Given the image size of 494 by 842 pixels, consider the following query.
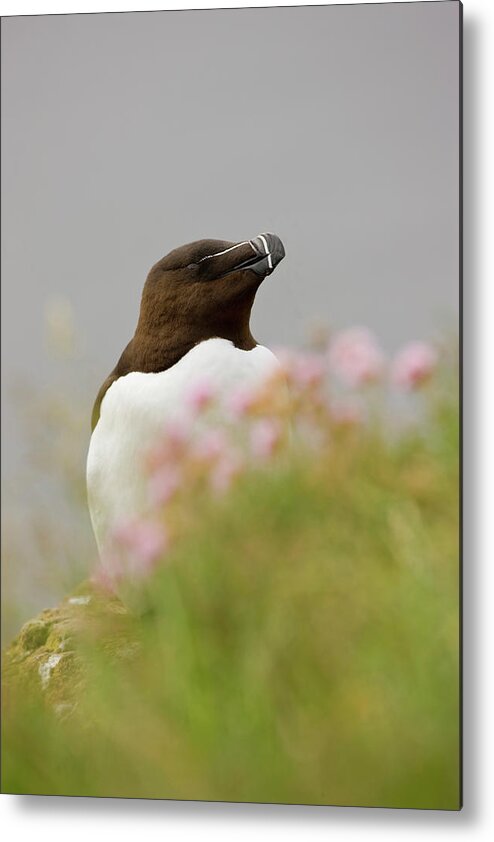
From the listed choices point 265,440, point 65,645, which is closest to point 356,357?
point 265,440

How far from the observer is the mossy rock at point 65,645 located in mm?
3355

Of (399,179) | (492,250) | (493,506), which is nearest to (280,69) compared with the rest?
(399,179)

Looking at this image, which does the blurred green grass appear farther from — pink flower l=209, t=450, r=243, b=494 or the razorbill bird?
the razorbill bird

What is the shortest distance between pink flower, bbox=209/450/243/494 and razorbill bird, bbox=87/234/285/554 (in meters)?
0.29

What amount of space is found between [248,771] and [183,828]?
346 millimetres

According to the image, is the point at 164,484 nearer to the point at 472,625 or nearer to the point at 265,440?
the point at 265,440

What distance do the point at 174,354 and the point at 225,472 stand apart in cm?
48

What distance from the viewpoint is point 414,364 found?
3.32 m

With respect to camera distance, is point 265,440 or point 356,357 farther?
point 356,357

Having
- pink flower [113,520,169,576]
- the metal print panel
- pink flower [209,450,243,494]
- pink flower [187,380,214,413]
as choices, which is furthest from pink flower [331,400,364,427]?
pink flower [113,520,169,576]

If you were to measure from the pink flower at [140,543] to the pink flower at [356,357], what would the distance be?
0.59 metres

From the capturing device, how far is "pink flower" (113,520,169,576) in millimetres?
3236

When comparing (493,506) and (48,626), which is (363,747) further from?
(48,626)

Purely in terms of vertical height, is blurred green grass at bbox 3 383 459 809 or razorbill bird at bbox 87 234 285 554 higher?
razorbill bird at bbox 87 234 285 554
